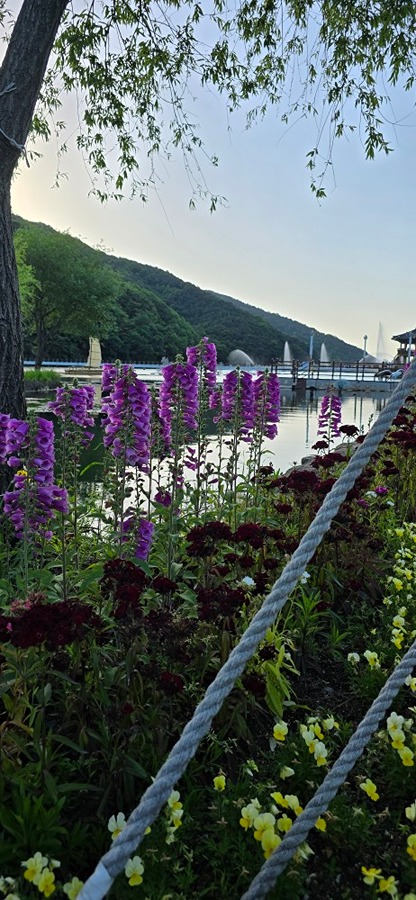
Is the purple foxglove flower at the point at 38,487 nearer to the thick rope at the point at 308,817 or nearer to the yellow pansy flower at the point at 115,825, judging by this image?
the yellow pansy flower at the point at 115,825

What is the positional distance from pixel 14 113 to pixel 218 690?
197 inches

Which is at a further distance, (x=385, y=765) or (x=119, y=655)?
(x=119, y=655)

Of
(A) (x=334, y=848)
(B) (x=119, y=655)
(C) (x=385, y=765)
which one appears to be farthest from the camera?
(B) (x=119, y=655)

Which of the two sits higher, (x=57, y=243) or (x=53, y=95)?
(x=57, y=243)

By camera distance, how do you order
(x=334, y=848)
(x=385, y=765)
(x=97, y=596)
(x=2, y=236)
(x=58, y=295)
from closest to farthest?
(x=334, y=848) → (x=385, y=765) → (x=97, y=596) → (x=2, y=236) → (x=58, y=295)

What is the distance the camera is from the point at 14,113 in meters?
4.77

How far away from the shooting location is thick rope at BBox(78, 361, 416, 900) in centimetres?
114

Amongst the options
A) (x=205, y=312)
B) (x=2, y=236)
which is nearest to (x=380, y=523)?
(x=2, y=236)

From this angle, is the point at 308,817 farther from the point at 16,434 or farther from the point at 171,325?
the point at 171,325

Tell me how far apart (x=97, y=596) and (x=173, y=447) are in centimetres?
118

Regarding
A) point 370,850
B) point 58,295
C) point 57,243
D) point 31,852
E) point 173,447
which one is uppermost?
point 57,243

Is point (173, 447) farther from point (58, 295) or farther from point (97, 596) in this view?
point (58, 295)

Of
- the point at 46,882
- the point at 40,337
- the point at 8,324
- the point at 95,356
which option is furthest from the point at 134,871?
the point at 95,356

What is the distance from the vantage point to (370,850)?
1.92m
